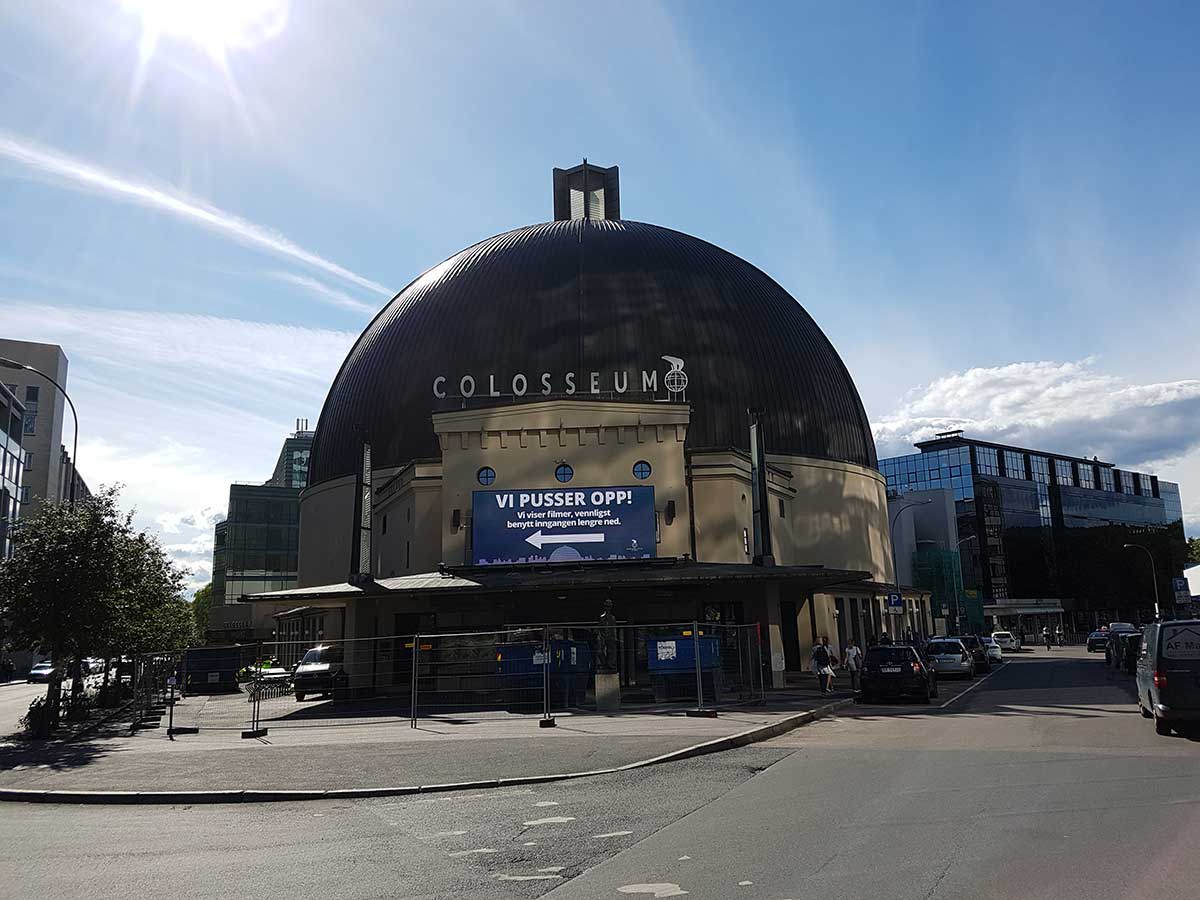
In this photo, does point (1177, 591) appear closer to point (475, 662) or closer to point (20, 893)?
point (475, 662)

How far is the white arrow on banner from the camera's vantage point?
33219 millimetres

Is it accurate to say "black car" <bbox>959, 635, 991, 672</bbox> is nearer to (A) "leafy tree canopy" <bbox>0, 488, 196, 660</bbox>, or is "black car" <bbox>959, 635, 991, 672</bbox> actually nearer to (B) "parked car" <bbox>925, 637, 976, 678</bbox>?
(B) "parked car" <bbox>925, 637, 976, 678</bbox>

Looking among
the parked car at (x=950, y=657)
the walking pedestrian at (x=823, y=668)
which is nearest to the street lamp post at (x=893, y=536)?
the parked car at (x=950, y=657)

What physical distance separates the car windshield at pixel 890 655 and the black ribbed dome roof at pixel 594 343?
19.8 m

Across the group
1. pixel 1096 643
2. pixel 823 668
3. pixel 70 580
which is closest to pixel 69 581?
pixel 70 580

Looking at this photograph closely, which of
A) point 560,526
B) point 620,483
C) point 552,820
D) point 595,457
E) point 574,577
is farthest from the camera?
point 595,457

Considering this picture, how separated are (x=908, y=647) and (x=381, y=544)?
26.5 m

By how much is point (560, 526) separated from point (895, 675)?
12.5 meters

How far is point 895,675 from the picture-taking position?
2589cm

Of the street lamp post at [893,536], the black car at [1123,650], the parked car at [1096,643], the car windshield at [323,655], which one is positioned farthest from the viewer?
the parked car at [1096,643]

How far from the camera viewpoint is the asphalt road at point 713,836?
24.7 feet

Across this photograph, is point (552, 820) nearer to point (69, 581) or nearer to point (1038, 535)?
point (69, 581)

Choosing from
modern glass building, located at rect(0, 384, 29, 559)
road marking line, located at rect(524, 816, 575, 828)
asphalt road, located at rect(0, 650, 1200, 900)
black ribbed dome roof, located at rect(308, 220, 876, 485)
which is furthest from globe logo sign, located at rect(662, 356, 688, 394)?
modern glass building, located at rect(0, 384, 29, 559)

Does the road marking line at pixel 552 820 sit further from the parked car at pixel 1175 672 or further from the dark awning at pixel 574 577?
the dark awning at pixel 574 577
